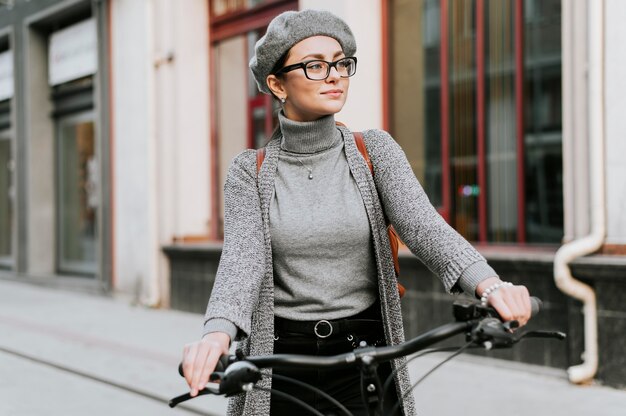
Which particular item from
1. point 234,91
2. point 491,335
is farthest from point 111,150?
point 491,335

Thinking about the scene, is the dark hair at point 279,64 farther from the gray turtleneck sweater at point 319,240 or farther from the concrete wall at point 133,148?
the concrete wall at point 133,148

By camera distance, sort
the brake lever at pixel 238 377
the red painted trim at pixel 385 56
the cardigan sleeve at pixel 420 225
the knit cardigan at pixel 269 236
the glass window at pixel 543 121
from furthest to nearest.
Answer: the red painted trim at pixel 385 56 → the glass window at pixel 543 121 → the knit cardigan at pixel 269 236 → the cardigan sleeve at pixel 420 225 → the brake lever at pixel 238 377

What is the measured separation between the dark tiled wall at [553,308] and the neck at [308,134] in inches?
148

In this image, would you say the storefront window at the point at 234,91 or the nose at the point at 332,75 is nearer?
the nose at the point at 332,75

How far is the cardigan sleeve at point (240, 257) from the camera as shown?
6.19ft

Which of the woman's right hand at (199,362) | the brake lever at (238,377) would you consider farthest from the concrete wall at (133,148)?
the brake lever at (238,377)

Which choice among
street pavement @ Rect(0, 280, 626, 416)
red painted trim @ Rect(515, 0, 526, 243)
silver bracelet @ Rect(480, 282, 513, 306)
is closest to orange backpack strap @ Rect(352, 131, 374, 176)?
silver bracelet @ Rect(480, 282, 513, 306)

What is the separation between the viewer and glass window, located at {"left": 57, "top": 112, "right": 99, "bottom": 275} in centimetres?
1256

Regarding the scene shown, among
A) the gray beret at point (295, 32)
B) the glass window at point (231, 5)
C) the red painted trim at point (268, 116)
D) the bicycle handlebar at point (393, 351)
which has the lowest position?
the bicycle handlebar at point (393, 351)

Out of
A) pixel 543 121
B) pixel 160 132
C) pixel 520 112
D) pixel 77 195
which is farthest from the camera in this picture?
pixel 77 195

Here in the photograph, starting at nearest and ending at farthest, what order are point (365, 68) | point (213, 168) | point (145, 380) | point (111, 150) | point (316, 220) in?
point (316, 220)
point (145, 380)
point (365, 68)
point (213, 168)
point (111, 150)

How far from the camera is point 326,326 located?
6.93ft

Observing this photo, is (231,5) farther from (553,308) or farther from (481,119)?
(553,308)

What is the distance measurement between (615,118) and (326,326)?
13.2 ft
